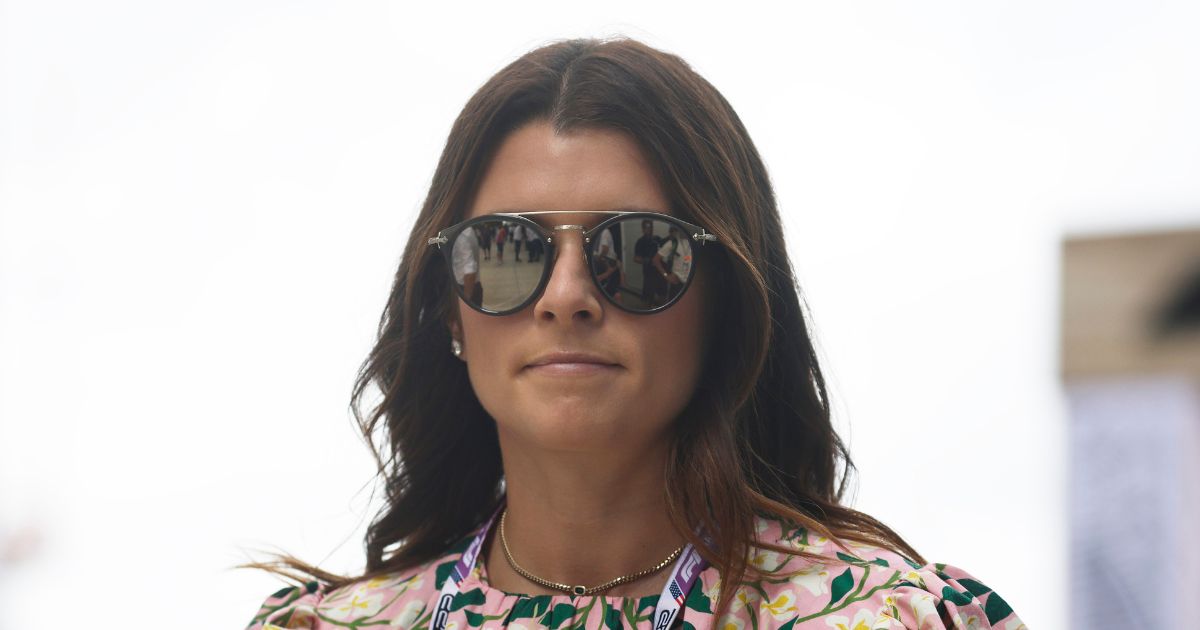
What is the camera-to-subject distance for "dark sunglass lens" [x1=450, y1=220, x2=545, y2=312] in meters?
2.31

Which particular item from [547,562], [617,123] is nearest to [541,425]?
[547,562]

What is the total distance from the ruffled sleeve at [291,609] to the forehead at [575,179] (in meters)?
0.79

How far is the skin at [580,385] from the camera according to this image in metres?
2.31

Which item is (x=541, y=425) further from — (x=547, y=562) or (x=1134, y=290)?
(x=1134, y=290)

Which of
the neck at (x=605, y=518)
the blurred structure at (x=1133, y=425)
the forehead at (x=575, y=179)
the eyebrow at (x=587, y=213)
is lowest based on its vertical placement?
the blurred structure at (x=1133, y=425)

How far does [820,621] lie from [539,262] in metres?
0.67

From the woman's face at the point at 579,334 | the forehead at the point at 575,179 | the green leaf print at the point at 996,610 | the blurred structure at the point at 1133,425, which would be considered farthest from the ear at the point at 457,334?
the blurred structure at the point at 1133,425

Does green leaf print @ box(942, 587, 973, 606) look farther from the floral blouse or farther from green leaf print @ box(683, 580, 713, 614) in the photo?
green leaf print @ box(683, 580, 713, 614)

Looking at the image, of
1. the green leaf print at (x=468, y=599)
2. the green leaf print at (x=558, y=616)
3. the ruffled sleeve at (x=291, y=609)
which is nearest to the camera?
the green leaf print at (x=558, y=616)

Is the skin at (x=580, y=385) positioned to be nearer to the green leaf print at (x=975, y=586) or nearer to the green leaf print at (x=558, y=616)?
the green leaf print at (x=558, y=616)

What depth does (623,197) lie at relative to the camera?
234cm

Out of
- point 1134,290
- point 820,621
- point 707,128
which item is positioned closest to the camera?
point 820,621

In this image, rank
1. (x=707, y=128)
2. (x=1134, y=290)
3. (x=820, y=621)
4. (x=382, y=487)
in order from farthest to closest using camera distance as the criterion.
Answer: (x=1134, y=290) → (x=382, y=487) → (x=707, y=128) → (x=820, y=621)

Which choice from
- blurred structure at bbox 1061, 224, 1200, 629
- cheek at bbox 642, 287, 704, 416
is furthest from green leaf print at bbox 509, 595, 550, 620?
blurred structure at bbox 1061, 224, 1200, 629
